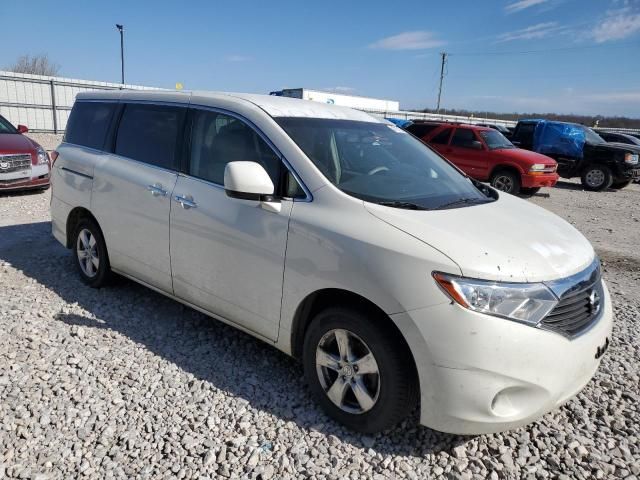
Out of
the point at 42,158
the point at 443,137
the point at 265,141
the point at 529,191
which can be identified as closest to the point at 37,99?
the point at 42,158

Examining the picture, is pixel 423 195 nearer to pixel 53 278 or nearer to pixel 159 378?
pixel 159 378

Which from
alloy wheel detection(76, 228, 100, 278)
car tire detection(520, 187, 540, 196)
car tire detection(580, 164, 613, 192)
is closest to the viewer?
alloy wheel detection(76, 228, 100, 278)

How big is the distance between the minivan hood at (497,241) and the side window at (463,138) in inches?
406

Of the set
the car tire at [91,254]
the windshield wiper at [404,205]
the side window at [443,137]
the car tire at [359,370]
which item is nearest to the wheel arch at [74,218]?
the car tire at [91,254]

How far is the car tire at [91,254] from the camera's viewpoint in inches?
174

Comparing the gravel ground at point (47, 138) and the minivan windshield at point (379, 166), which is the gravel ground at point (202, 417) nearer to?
the minivan windshield at point (379, 166)

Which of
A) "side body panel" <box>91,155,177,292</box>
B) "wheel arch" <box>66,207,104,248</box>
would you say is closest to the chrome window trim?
"side body panel" <box>91,155,177,292</box>

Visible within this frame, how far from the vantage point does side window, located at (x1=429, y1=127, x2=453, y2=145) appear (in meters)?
13.1

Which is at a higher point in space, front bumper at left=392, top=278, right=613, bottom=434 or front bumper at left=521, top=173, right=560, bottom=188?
front bumper at left=392, top=278, right=613, bottom=434

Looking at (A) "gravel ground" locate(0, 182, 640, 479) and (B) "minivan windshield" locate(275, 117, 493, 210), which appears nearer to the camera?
(A) "gravel ground" locate(0, 182, 640, 479)

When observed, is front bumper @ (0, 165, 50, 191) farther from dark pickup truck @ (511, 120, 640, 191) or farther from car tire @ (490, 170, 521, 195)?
dark pickup truck @ (511, 120, 640, 191)

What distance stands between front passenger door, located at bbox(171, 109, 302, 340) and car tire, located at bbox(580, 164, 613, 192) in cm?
1472

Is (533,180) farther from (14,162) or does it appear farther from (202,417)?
(202,417)

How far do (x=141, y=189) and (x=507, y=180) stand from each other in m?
10.6
